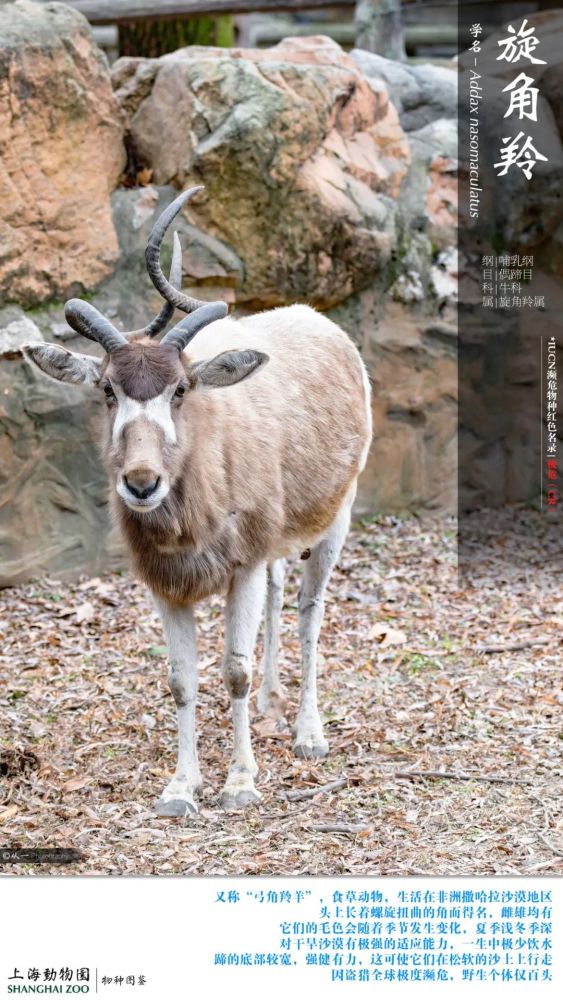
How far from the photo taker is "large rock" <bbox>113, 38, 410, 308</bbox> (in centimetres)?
869

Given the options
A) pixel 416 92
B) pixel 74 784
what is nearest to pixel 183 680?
pixel 74 784

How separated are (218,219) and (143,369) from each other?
4113 millimetres

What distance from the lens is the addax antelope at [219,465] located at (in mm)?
4988

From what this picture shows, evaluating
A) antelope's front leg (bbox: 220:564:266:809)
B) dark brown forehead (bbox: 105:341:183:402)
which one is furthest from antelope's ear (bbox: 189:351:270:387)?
antelope's front leg (bbox: 220:564:266:809)

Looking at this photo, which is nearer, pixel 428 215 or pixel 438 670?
pixel 438 670

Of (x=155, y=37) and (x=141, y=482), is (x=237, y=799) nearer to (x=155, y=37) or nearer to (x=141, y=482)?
(x=141, y=482)

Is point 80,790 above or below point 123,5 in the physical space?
below

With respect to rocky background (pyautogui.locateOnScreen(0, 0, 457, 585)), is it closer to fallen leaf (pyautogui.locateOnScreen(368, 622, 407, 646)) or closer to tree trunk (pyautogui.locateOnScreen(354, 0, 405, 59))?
tree trunk (pyautogui.locateOnScreen(354, 0, 405, 59))

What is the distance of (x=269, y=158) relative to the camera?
878 centimetres

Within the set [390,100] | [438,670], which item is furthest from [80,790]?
[390,100]

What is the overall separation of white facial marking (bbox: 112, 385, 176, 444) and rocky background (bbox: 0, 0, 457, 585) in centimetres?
323
